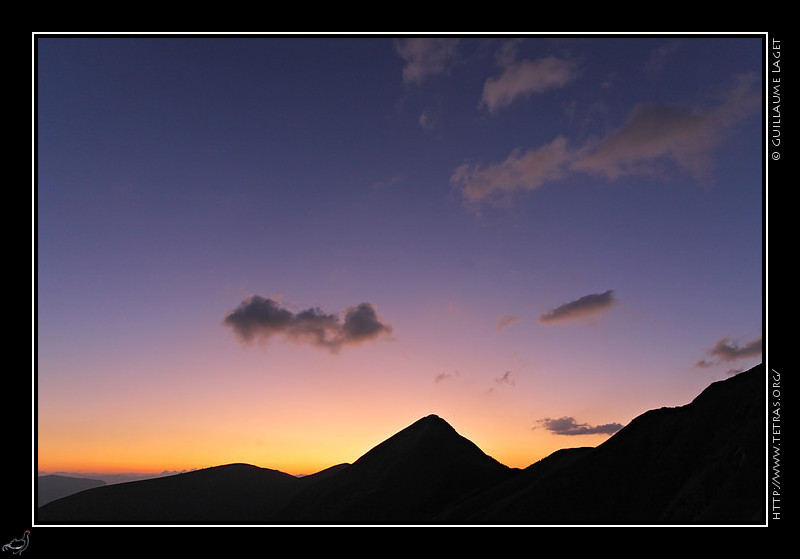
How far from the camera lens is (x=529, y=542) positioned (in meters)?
20.3

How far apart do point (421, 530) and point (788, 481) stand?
509 inches

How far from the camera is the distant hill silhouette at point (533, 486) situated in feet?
199

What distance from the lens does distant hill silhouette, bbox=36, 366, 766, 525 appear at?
60797mm

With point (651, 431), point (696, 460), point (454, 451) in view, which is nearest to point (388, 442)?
point (454, 451)
